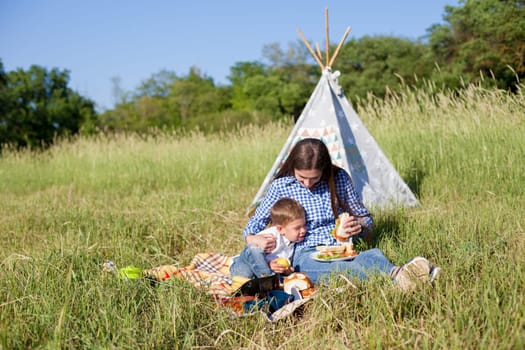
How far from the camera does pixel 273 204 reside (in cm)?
331

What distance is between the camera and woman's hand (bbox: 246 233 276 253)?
3016 millimetres

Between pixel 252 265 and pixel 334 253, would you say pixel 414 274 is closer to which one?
pixel 334 253

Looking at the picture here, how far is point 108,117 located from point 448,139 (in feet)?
110

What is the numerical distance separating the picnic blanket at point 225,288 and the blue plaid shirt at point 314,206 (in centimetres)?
37

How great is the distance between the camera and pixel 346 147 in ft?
16.1

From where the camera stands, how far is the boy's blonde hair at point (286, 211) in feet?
10.2

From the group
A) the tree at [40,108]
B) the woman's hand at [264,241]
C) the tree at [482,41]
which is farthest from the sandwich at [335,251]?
the tree at [40,108]

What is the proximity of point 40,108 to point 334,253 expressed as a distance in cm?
2005

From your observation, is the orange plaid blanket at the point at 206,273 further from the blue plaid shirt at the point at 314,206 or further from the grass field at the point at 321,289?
the blue plaid shirt at the point at 314,206

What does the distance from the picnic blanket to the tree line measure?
5.16 metres

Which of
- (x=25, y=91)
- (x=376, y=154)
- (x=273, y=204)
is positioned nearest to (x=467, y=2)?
(x=25, y=91)

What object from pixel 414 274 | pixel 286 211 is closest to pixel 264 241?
pixel 286 211

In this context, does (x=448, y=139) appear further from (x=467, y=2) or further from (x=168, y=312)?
(x=467, y=2)

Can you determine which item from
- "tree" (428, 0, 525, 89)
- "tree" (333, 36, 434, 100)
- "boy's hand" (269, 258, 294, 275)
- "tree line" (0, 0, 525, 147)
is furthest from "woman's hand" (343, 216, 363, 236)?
"tree" (333, 36, 434, 100)
